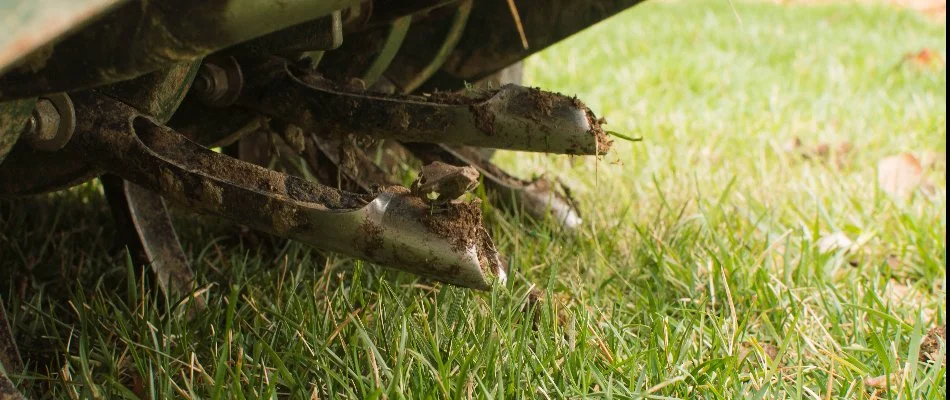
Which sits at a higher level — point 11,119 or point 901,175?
point 11,119

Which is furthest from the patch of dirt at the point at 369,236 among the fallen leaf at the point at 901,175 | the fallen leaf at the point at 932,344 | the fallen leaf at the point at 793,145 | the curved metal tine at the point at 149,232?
the fallen leaf at the point at 793,145

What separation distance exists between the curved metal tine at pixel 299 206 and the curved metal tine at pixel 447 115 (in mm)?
189

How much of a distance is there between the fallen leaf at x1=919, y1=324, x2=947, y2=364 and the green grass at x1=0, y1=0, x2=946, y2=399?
0.9 inches

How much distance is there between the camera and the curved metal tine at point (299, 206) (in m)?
1.08

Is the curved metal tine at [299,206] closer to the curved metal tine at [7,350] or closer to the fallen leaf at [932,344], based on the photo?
the curved metal tine at [7,350]

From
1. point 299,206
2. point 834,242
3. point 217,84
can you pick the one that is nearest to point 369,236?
point 299,206

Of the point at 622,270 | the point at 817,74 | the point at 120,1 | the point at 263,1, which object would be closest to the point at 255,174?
the point at 263,1

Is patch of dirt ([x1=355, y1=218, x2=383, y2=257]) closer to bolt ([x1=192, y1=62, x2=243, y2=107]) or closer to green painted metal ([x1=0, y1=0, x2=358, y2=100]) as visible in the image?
green painted metal ([x1=0, y1=0, x2=358, y2=100])

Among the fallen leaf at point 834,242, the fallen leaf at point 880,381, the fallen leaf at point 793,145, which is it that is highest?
the fallen leaf at point 880,381

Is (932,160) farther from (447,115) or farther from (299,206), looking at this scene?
(299,206)

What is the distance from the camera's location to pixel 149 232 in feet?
5.31

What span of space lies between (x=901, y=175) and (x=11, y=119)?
2056 millimetres

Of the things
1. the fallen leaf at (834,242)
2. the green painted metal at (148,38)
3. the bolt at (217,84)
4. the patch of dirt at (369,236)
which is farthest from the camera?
the fallen leaf at (834,242)

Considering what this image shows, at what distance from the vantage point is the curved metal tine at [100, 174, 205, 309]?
62.5 inches
